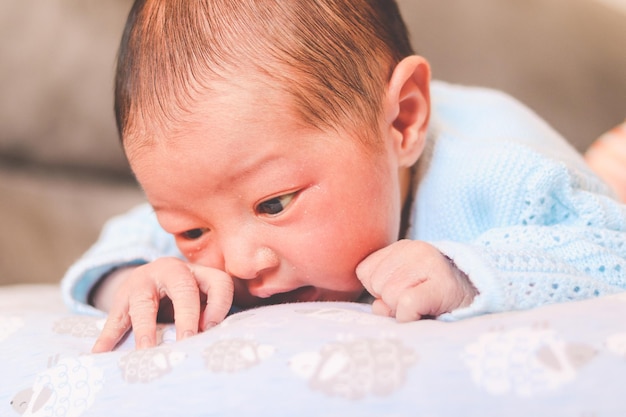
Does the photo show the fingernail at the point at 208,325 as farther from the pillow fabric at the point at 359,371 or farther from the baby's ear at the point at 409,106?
the baby's ear at the point at 409,106

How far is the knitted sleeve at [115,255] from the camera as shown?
1.03m

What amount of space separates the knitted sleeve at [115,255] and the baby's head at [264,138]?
22 cm

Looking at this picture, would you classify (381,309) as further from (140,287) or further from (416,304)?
(140,287)

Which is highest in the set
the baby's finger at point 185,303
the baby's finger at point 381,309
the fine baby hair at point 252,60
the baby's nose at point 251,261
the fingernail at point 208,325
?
the fine baby hair at point 252,60

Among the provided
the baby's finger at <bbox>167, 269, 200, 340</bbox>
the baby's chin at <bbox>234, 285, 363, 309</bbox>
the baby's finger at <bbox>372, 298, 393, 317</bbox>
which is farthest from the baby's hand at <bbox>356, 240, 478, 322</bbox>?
the baby's finger at <bbox>167, 269, 200, 340</bbox>

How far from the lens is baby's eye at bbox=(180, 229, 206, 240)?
2.92ft

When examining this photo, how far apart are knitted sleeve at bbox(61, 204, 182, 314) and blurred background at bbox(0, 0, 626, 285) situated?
342mm

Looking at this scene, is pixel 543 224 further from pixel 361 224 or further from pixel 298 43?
pixel 298 43

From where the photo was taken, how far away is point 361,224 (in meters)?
0.83

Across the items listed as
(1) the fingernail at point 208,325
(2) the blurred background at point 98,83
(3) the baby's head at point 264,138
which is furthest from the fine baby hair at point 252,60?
(2) the blurred background at point 98,83

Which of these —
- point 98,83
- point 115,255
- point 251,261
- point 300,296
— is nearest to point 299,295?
point 300,296

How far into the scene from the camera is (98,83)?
1.68 metres

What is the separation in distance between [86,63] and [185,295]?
1045mm

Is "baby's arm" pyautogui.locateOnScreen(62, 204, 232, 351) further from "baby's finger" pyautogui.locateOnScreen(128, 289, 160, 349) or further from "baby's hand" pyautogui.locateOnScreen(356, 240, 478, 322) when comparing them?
"baby's hand" pyautogui.locateOnScreen(356, 240, 478, 322)
